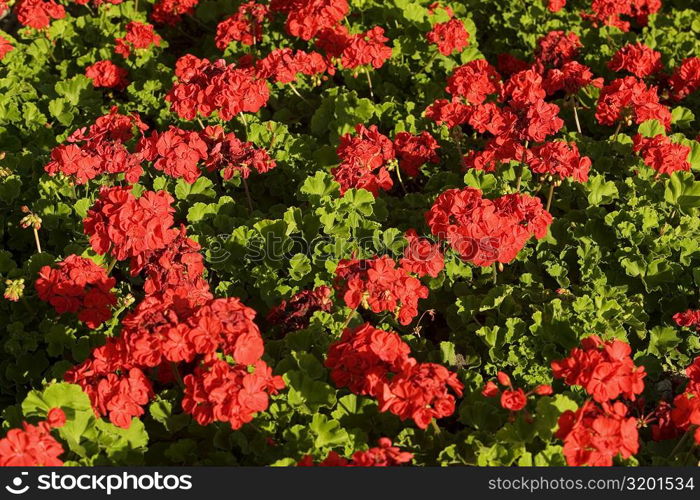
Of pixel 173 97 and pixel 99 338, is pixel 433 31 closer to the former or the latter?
pixel 173 97

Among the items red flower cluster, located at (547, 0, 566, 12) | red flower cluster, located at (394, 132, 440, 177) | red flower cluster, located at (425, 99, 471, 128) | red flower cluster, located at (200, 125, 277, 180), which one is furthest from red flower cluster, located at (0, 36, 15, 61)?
red flower cluster, located at (547, 0, 566, 12)

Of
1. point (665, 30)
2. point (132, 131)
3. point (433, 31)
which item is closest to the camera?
point (132, 131)

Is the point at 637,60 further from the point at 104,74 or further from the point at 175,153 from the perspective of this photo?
the point at 104,74

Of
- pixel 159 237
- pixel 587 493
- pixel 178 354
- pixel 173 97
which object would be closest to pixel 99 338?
pixel 159 237

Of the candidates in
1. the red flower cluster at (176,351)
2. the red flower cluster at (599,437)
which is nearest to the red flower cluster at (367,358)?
the red flower cluster at (176,351)

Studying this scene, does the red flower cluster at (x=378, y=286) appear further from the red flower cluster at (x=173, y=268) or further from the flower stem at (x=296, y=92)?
the flower stem at (x=296, y=92)

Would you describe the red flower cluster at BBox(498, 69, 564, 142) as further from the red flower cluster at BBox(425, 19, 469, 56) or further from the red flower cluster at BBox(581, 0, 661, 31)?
the red flower cluster at BBox(581, 0, 661, 31)
